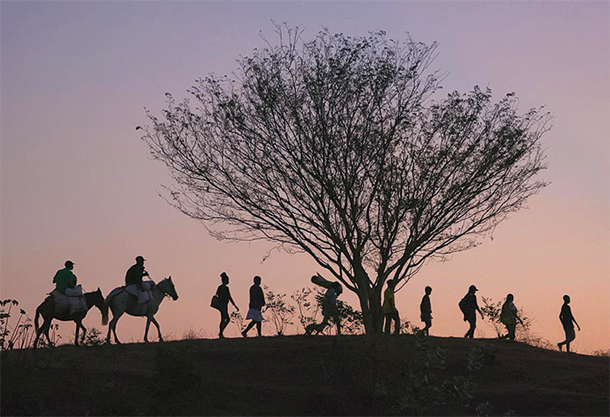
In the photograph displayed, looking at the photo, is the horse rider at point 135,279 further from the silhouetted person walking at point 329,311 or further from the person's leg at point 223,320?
the silhouetted person walking at point 329,311

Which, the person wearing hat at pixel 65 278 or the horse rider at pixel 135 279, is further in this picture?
the horse rider at pixel 135 279

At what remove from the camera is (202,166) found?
2938 cm

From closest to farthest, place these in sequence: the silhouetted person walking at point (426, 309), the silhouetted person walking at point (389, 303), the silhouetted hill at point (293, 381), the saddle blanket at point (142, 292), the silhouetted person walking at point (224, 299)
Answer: the silhouetted hill at point (293, 381) → the saddle blanket at point (142, 292) → the silhouetted person walking at point (224, 299) → the silhouetted person walking at point (389, 303) → the silhouetted person walking at point (426, 309)

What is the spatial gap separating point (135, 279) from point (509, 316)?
12004 mm

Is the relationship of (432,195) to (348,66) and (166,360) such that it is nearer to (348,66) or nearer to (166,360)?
(348,66)

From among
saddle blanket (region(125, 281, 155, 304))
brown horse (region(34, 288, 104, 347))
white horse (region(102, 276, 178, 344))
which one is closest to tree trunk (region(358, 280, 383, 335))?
white horse (region(102, 276, 178, 344))

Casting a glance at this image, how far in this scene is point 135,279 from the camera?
2712cm

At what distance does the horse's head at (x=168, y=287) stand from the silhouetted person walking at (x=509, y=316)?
1051cm

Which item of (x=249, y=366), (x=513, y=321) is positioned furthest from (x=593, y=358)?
(x=249, y=366)

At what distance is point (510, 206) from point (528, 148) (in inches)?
72.1

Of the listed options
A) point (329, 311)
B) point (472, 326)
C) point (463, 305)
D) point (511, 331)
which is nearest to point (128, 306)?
point (329, 311)

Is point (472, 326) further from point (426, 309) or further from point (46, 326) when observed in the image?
point (46, 326)

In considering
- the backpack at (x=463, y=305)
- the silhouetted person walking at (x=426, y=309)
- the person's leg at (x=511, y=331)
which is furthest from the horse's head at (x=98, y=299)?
the person's leg at (x=511, y=331)

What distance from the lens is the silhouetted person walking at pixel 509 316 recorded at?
31.5 m
